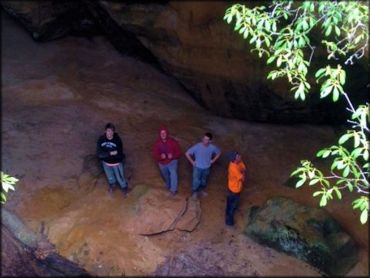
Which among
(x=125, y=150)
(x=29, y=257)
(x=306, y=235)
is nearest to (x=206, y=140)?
(x=125, y=150)

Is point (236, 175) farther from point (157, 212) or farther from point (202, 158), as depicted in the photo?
point (157, 212)

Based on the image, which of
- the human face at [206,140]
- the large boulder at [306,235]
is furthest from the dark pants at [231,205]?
the human face at [206,140]

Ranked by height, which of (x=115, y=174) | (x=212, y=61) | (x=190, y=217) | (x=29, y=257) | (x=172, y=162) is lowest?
(x=29, y=257)

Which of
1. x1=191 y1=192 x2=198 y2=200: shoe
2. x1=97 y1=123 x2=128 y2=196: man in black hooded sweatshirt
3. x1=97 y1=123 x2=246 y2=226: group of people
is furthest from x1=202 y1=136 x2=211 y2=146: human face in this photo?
x1=97 y1=123 x2=128 y2=196: man in black hooded sweatshirt

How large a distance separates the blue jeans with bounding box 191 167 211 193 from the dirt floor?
0.20 metres

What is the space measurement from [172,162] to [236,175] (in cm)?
109

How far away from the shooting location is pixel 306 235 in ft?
25.2

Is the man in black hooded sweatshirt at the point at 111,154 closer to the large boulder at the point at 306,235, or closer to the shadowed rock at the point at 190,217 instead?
the shadowed rock at the point at 190,217

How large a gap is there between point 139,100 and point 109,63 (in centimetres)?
148

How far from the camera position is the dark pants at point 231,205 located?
7.91 meters

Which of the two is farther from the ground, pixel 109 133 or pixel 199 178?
pixel 109 133

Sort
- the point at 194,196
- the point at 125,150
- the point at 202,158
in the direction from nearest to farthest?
1. the point at 202,158
2. the point at 194,196
3. the point at 125,150

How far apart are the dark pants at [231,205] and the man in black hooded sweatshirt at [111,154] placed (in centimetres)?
170

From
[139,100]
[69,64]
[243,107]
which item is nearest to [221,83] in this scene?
[243,107]
